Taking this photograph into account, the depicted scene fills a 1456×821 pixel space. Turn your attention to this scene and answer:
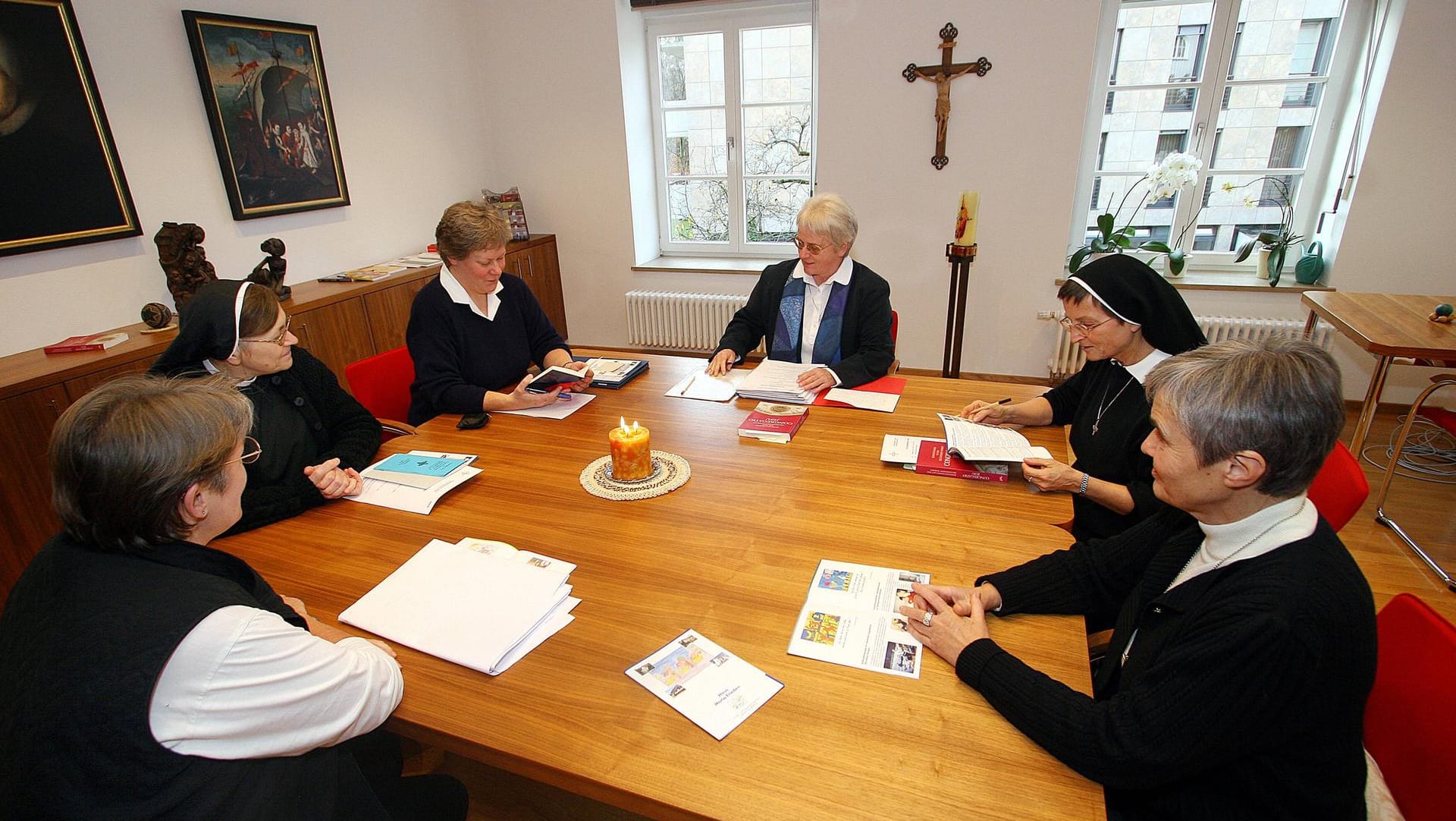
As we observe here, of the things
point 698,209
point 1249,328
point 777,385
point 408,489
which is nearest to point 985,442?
point 777,385

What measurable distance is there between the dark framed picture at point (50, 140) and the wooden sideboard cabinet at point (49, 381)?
0.48 m

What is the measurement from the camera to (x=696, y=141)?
17.1 ft

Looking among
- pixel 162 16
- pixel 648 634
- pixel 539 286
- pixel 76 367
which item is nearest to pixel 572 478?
pixel 648 634

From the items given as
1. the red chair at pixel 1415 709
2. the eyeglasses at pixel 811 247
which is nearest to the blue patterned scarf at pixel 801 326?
the eyeglasses at pixel 811 247

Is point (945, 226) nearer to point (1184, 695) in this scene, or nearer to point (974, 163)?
point (974, 163)

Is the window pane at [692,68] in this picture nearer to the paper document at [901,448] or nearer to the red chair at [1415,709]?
the paper document at [901,448]

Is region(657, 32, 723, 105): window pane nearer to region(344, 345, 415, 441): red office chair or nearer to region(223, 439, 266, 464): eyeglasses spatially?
region(344, 345, 415, 441): red office chair

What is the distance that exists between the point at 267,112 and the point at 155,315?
1.32m

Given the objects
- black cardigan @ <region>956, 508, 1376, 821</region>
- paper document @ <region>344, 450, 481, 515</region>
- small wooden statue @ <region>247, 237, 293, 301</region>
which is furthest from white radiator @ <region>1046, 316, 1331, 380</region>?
small wooden statue @ <region>247, 237, 293, 301</region>

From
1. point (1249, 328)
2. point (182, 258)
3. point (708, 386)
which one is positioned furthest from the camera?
point (1249, 328)

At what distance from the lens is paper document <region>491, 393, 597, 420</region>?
2314mm

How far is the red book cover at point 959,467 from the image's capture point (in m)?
1.79

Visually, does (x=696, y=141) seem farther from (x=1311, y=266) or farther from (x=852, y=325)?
(x=1311, y=266)

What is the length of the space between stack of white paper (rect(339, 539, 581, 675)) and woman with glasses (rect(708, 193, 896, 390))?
125 cm
